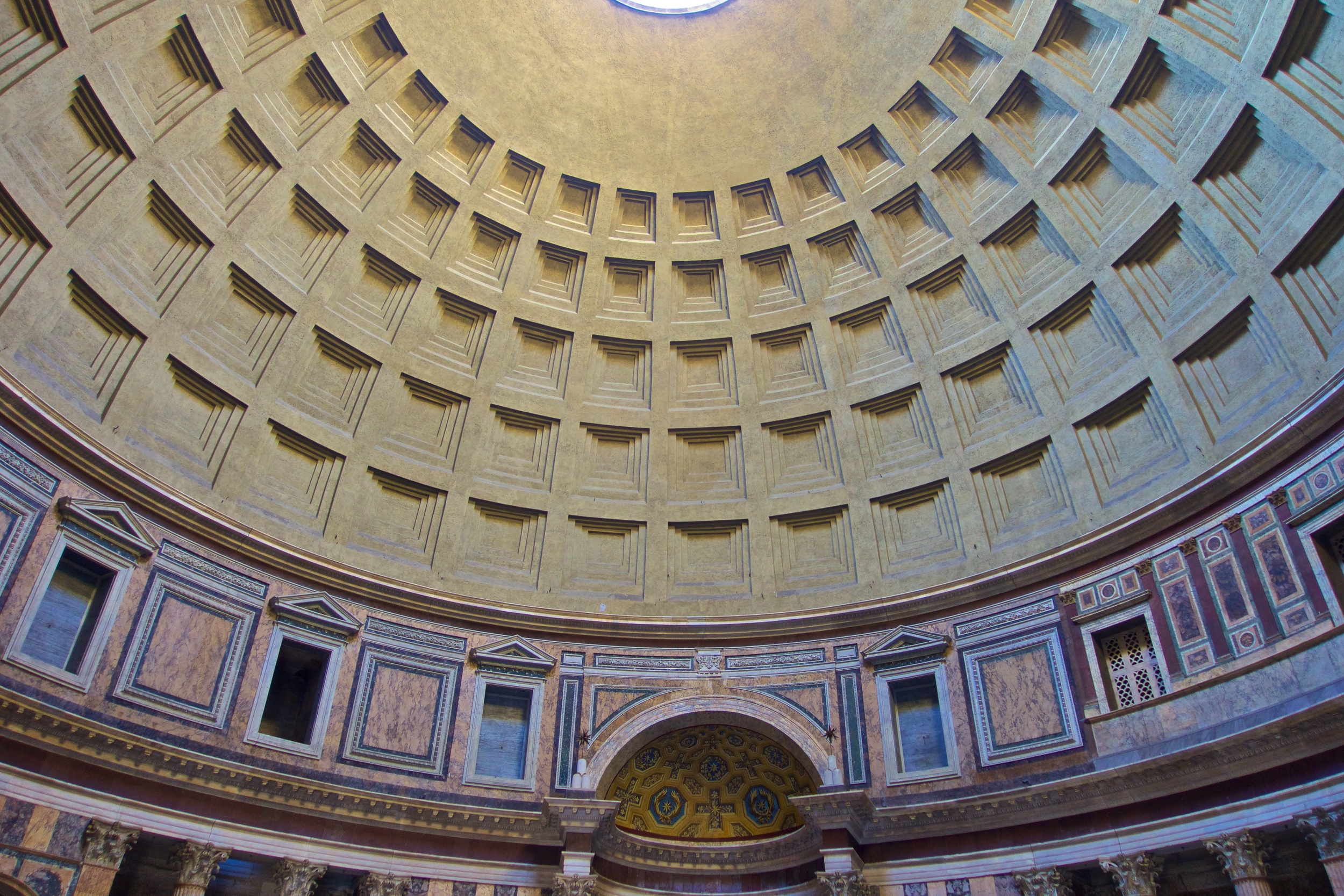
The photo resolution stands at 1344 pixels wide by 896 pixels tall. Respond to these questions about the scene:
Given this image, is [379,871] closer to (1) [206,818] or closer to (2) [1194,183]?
(1) [206,818]

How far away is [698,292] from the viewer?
25000 millimetres

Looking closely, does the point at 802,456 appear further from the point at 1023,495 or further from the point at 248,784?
the point at 248,784

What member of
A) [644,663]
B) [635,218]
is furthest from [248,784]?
[635,218]

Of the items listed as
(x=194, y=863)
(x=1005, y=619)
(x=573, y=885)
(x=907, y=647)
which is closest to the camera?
(x=194, y=863)

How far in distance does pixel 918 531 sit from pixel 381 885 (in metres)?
14.1

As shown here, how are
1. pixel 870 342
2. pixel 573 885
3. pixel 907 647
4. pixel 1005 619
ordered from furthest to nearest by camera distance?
pixel 870 342
pixel 907 647
pixel 1005 619
pixel 573 885

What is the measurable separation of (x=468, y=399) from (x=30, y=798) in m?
12.3

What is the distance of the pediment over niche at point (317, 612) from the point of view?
747 inches

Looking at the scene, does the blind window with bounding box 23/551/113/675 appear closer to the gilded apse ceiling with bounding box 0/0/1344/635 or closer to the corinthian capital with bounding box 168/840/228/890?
the gilded apse ceiling with bounding box 0/0/1344/635

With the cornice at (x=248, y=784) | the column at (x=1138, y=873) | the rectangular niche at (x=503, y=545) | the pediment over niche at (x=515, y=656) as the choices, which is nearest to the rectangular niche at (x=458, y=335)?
the rectangular niche at (x=503, y=545)

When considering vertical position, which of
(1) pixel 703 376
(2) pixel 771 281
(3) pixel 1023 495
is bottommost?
(3) pixel 1023 495

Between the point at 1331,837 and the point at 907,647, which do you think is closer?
the point at 1331,837

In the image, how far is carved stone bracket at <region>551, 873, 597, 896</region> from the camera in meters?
17.9

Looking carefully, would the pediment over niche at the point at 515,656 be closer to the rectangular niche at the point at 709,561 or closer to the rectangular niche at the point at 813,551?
the rectangular niche at the point at 709,561
